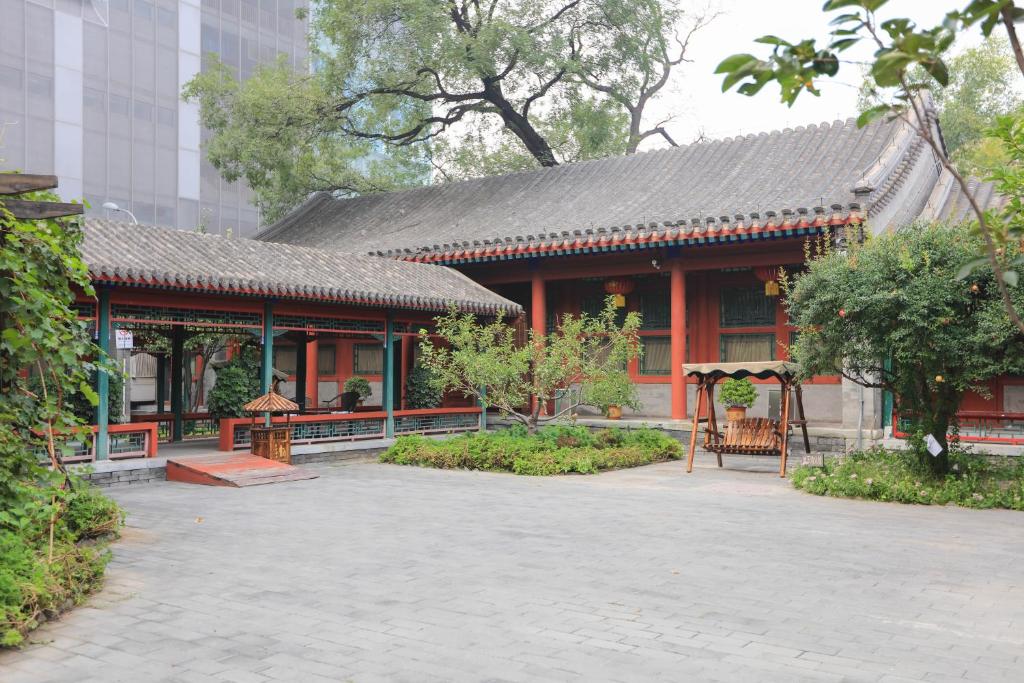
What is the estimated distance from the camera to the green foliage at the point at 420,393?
51.3 feet

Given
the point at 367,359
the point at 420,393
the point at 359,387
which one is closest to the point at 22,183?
the point at 420,393

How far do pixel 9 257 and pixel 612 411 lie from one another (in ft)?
38.3

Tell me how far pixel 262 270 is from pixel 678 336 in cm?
674

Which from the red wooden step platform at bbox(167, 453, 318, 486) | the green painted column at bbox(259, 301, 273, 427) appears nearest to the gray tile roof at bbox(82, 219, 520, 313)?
Answer: the green painted column at bbox(259, 301, 273, 427)

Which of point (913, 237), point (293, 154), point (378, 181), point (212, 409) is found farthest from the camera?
point (378, 181)

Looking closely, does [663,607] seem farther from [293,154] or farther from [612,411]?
[293,154]

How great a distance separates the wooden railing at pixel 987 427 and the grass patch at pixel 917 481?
50.9 inches

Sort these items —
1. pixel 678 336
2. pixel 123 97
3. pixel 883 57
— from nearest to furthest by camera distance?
1. pixel 883 57
2. pixel 678 336
3. pixel 123 97

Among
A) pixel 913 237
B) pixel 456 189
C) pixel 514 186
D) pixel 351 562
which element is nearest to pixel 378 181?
pixel 456 189

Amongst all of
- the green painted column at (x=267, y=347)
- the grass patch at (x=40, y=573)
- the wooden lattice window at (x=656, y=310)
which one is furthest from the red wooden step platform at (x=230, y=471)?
the wooden lattice window at (x=656, y=310)

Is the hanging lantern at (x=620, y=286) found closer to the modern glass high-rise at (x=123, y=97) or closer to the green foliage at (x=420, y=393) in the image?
the green foliage at (x=420, y=393)

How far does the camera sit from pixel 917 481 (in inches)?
371

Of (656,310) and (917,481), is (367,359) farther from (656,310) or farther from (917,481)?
(917,481)

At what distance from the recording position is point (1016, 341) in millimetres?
8625
